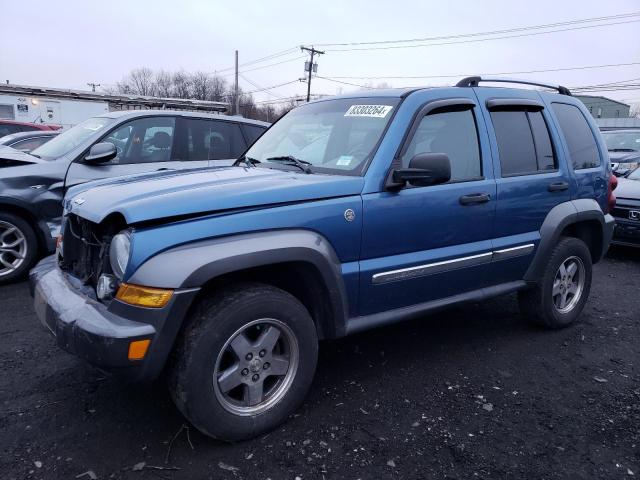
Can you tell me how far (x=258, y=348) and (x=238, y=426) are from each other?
406 millimetres

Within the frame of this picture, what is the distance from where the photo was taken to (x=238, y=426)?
2484 millimetres

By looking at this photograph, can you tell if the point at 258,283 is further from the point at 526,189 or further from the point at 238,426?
the point at 526,189

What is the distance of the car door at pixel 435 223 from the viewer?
112 inches

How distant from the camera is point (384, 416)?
112 inches

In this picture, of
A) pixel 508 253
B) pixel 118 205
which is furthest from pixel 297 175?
pixel 508 253

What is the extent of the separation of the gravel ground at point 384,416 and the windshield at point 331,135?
4.83ft

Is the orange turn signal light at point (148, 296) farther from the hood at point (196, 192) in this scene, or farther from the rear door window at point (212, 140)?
the rear door window at point (212, 140)

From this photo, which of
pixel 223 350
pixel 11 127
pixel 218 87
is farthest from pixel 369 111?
pixel 218 87

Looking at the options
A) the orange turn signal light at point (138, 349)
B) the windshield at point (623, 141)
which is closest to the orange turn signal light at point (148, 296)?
the orange turn signal light at point (138, 349)

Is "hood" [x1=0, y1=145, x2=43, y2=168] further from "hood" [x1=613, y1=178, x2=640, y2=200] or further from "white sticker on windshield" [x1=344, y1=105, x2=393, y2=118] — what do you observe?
"hood" [x1=613, y1=178, x2=640, y2=200]

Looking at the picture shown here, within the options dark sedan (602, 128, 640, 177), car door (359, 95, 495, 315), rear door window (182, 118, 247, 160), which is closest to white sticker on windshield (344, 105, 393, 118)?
car door (359, 95, 495, 315)

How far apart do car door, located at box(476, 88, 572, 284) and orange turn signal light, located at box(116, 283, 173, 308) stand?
7.65 ft

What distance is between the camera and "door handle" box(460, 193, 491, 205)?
126 inches

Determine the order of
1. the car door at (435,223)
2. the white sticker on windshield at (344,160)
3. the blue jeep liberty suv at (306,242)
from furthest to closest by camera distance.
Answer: the white sticker on windshield at (344,160)
the car door at (435,223)
the blue jeep liberty suv at (306,242)
